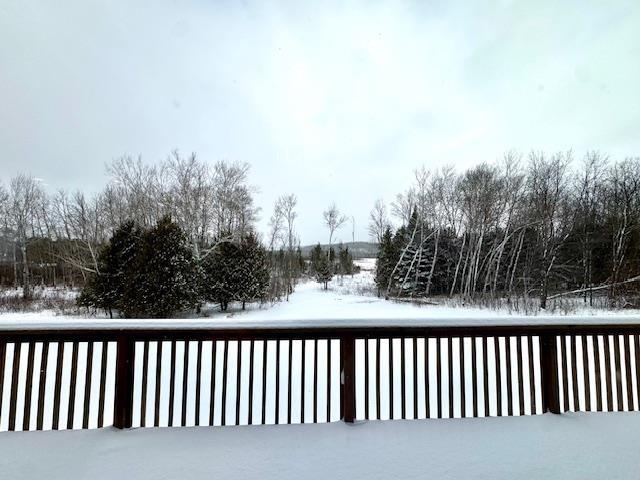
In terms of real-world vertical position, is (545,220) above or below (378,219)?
below

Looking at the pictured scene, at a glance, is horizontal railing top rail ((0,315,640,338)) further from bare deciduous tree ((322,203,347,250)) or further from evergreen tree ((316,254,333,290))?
bare deciduous tree ((322,203,347,250))

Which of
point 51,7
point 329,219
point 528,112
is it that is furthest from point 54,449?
point 329,219

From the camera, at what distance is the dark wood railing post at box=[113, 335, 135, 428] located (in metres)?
2.17

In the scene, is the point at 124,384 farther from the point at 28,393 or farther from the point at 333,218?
the point at 333,218

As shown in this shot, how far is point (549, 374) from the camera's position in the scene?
2.44m

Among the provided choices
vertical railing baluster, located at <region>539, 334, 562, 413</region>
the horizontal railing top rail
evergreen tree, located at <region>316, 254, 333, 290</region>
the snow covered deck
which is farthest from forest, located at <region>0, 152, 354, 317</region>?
vertical railing baluster, located at <region>539, 334, 562, 413</region>

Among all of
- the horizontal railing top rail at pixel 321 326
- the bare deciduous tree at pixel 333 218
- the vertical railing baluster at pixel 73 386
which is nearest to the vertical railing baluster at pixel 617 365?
the horizontal railing top rail at pixel 321 326

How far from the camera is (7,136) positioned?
14.6 metres

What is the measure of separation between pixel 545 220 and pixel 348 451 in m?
19.2

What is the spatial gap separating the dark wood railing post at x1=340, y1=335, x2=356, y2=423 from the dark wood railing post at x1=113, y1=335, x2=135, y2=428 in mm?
1644

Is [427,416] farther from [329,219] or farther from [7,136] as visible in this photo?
[329,219]

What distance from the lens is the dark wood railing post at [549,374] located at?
2418 millimetres

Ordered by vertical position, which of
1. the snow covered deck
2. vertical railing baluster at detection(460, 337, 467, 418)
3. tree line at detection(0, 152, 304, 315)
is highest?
tree line at detection(0, 152, 304, 315)

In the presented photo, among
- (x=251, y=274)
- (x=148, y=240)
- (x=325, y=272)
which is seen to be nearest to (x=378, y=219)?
(x=325, y=272)
